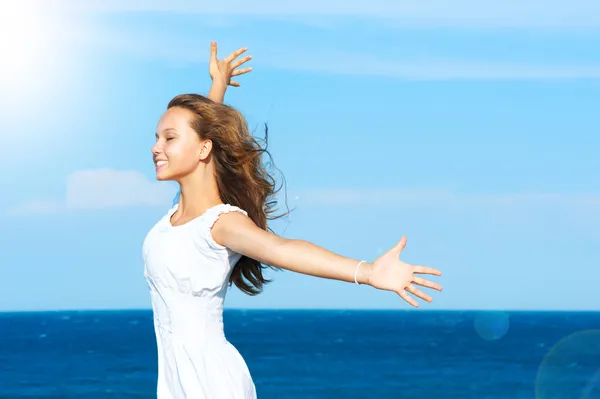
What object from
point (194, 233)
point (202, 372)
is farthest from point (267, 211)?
point (202, 372)

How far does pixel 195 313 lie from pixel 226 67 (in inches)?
63.0

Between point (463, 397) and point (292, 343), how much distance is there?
1032 inches

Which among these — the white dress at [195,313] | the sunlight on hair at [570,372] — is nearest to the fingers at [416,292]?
the white dress at [195,313]

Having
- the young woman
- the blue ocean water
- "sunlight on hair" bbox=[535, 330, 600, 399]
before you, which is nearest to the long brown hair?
the young woman

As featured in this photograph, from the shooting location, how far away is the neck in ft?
13.1

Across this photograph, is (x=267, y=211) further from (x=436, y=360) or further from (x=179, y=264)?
(x=436, y=360)

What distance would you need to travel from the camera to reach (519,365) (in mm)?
46500

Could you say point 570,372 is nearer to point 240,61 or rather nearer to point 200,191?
point 240,61

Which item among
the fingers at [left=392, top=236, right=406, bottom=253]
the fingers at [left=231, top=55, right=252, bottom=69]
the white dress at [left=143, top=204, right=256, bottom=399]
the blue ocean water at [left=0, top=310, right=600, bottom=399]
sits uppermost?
the fingers at [left=231, top=55, right=252, bottom=69]

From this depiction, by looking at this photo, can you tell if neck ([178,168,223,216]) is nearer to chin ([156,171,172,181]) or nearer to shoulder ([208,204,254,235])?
chin ([156,171,172,181])

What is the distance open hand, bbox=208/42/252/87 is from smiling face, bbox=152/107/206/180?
3.21ft

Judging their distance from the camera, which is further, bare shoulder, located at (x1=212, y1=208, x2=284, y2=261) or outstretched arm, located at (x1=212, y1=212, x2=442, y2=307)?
bare shoulder, located at (x1=212, y1=208, x2=284, y2=261)

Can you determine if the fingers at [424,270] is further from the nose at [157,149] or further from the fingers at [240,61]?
the fingers at [240,61]

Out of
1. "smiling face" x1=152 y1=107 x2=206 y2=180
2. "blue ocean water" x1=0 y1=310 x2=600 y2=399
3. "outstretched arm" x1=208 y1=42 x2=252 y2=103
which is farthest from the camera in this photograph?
"blue ocean water" x1=0 y1=310 x2=600 y2=399
